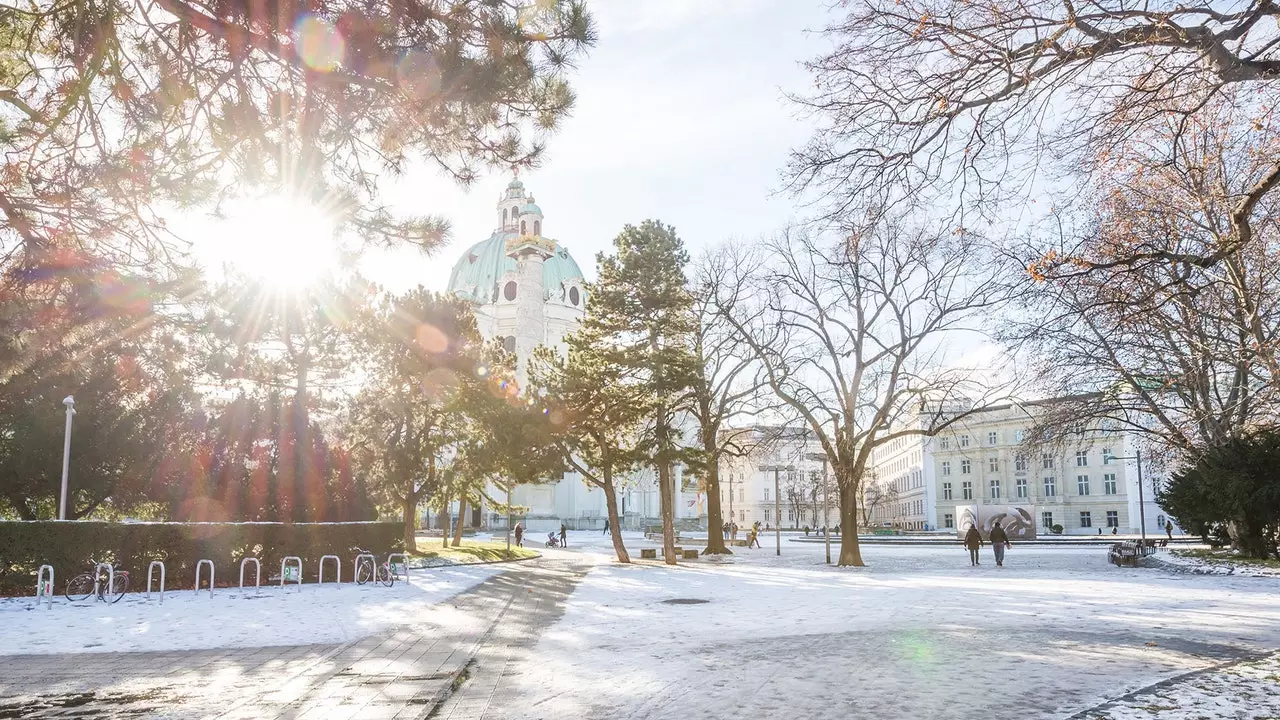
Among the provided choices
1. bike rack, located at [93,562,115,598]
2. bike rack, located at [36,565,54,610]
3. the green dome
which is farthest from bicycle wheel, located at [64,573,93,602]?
the green dome

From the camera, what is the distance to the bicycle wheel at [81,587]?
1891 centimetres

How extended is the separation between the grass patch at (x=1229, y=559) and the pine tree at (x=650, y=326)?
1800 cm

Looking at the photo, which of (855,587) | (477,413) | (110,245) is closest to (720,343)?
(477,413)

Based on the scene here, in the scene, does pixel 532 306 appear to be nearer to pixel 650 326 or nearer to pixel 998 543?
pixel 650 326

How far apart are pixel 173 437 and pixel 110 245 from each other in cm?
3068

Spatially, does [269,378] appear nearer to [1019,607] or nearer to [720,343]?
[720,343]

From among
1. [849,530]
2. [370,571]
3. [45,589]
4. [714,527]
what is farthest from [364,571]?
[714,527]

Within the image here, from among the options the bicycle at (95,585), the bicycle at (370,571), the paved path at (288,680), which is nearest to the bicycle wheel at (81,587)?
the bicycle at (95,585)

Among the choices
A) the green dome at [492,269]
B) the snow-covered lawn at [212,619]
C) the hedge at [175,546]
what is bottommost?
the snow-covered lawn at [212,619]

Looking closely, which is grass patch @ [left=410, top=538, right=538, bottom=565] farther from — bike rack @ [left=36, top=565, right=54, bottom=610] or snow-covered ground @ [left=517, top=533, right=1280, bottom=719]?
bike rack @ [left=36, top=565, right=54, bottom=610]

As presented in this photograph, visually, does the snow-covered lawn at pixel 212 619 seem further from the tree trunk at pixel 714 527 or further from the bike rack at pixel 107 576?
the tree trunk at pixel 714 527

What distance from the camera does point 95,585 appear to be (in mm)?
18875

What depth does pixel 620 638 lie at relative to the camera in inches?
493

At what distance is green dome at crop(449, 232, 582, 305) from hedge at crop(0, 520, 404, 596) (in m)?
80.4
